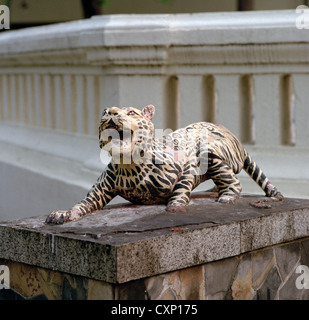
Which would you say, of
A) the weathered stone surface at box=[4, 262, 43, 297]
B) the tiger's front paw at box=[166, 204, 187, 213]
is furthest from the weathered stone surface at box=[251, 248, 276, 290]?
the weathered stone surface at box=[4, 262, 43, 297]

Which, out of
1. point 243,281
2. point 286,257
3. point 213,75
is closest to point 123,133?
point 243,281

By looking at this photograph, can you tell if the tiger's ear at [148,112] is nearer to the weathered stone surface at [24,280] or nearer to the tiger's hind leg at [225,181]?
the tiger's hind leg at [225,181]

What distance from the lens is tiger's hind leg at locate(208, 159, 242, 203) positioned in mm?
3879

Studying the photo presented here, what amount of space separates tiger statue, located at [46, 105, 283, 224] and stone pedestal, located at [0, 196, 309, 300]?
0.08 metres

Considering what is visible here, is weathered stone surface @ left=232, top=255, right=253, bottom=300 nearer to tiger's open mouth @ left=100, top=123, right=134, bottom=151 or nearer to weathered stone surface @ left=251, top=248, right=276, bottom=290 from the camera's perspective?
weathered stone surface @ left=251, top=248, right=276, bottom=290

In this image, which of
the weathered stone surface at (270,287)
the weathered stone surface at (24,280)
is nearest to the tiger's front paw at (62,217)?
the weathered stone surface at (24,280)

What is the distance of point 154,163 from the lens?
363 cm

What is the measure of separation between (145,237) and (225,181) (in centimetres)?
93

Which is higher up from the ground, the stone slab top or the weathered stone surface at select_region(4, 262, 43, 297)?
the stone slab top

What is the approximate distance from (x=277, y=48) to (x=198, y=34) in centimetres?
58

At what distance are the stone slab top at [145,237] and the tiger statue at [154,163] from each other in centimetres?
8

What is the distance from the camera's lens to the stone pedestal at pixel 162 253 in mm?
3111

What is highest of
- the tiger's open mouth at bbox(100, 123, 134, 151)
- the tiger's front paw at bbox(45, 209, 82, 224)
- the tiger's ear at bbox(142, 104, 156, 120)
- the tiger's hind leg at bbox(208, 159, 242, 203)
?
the tiger's ear at bbox(142, 104, 156, 120)
